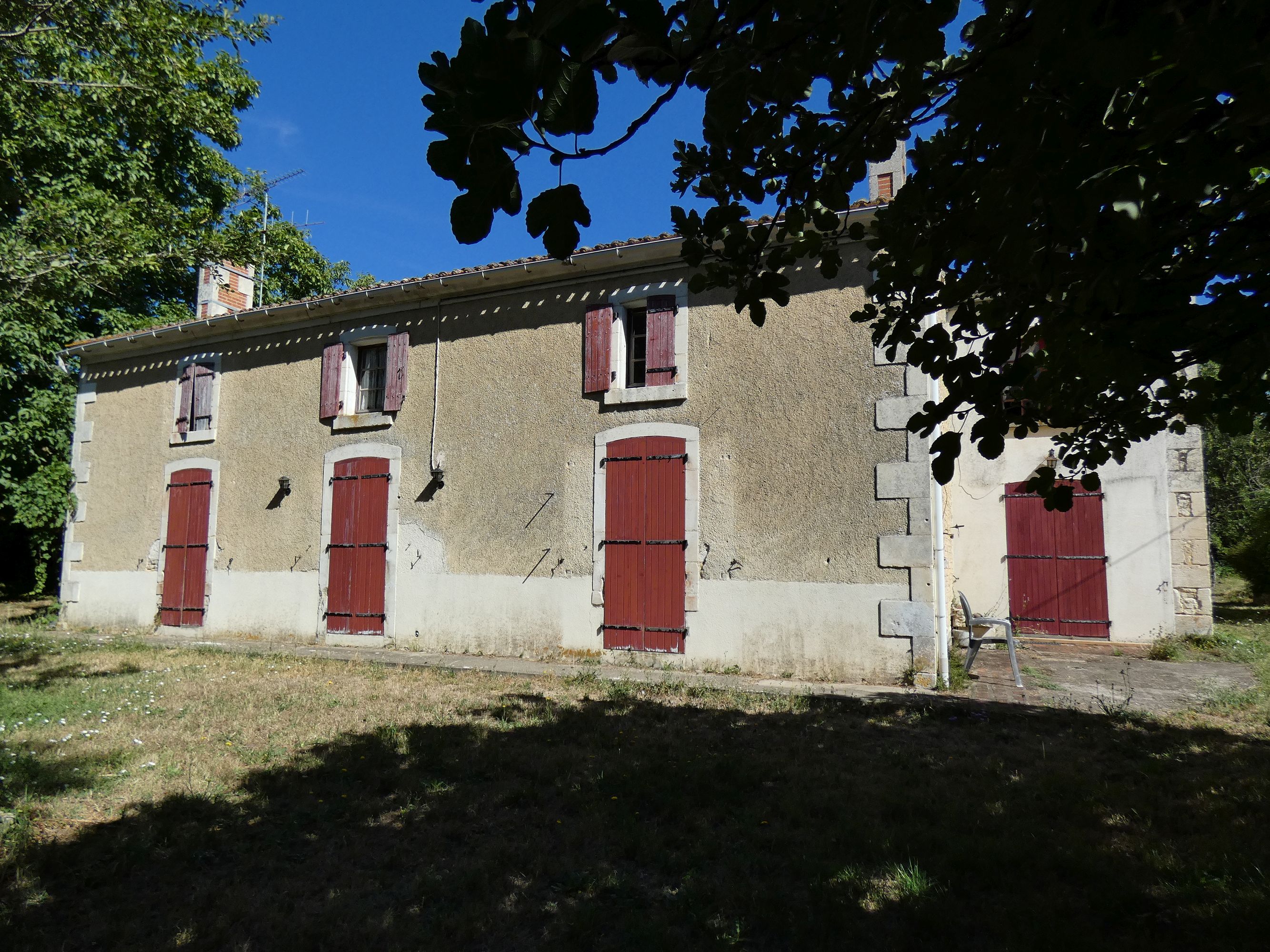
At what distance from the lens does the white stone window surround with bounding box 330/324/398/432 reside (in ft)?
31.9

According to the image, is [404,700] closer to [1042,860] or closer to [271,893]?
[271,893]

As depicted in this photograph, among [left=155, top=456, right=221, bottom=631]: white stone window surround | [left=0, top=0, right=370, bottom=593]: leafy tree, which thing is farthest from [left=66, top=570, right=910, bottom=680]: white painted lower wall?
[left=0, top=0, right=370, bottom=593]: leafy tree

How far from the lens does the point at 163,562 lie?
11008 millimetres

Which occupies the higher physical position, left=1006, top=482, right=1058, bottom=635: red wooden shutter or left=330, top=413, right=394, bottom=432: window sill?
left=330, top=413, right=394, bottom=432: window sill

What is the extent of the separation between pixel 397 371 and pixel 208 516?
3562 millimetres

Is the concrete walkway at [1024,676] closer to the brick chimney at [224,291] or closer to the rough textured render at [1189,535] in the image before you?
the rough textured render at [1189,535]

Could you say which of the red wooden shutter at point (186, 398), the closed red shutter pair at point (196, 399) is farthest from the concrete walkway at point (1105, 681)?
the red wooden shutter at point (186, 398)

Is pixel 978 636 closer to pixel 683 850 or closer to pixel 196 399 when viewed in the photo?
pixel 683 850

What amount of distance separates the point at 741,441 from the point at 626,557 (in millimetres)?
1683

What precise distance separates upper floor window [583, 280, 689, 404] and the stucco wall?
0.12 metres

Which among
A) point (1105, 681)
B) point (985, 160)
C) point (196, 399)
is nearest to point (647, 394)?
point (1105, 681)

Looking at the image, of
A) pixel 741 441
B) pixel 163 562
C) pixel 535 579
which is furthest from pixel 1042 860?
pixel 163 562

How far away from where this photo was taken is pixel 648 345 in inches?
325

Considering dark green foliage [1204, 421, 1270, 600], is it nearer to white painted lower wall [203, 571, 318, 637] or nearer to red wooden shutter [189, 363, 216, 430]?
white painted lower wall [203, 571, 318, 637]
